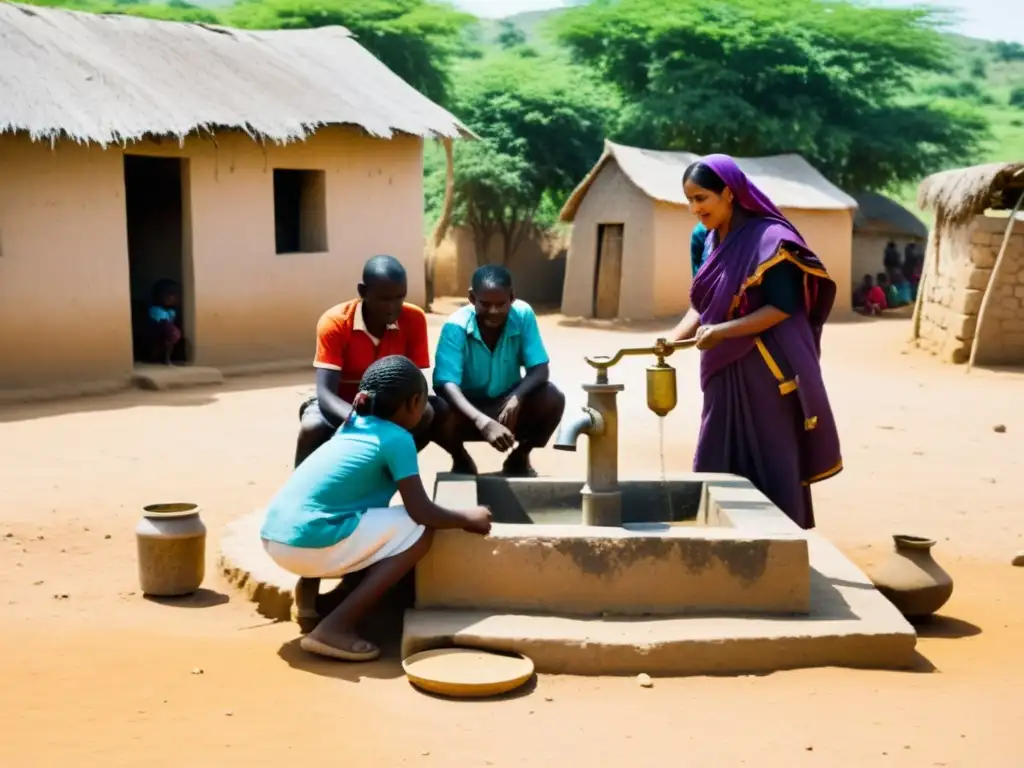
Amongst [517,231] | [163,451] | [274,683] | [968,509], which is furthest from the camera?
[517,231]

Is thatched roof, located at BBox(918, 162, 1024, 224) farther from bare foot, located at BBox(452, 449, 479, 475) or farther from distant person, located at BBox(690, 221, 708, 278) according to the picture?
bare foot, located at BBox(452, 449, 479, 475)

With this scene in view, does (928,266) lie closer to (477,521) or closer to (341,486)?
(477,521)

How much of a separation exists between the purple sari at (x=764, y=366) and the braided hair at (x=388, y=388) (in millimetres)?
1079

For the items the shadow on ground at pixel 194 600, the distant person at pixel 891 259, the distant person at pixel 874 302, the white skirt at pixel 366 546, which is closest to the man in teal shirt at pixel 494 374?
the white skirt at pixel 366 546

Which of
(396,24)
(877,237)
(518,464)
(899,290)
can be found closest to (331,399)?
(518,464)

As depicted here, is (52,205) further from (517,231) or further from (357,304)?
(517,231)

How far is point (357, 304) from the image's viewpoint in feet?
15.5

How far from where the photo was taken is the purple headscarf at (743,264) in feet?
13.3

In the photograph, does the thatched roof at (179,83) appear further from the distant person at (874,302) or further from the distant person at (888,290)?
the distant person at (888,290)

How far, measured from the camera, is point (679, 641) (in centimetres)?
350

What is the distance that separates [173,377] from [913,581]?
7.66 metres

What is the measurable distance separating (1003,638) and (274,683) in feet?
7.57

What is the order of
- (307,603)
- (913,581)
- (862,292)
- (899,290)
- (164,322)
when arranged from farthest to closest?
(899,290) → (862,292) → (164,322) → (913,581) → (307,603)

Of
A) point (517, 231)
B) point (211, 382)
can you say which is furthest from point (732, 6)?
point (211, 382)
